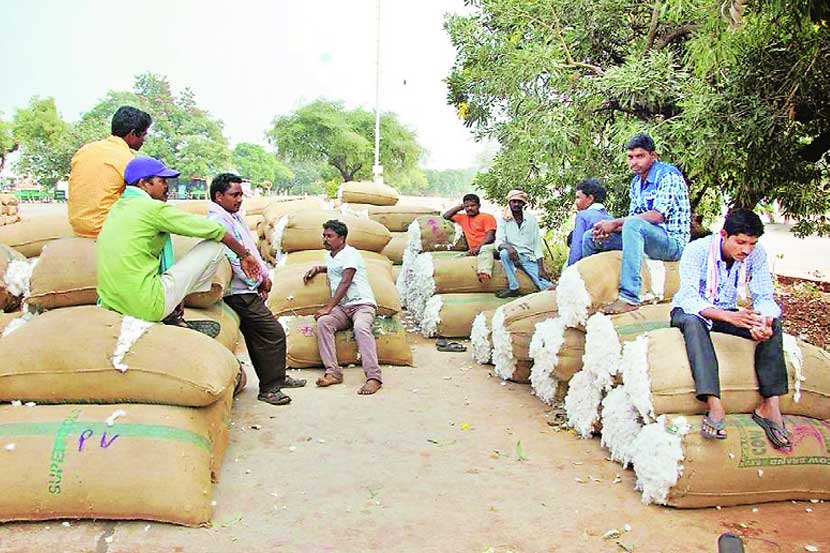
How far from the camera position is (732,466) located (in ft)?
11.9

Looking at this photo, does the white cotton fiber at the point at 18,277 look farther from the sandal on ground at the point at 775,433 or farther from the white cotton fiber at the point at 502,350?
the sandal on ground at the point at 775,433

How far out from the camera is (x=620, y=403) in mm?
4250

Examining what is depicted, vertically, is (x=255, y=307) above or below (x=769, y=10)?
below

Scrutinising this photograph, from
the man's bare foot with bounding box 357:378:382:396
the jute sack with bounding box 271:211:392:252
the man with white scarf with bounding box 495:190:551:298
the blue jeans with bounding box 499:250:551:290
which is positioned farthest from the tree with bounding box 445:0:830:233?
the man's bare foot with bounding box 357:378:382:396

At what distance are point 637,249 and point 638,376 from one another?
1232mm

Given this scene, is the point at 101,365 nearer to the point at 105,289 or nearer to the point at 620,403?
the point at 105,289

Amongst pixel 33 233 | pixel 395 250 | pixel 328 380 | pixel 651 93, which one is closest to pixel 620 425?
pixel 328 380

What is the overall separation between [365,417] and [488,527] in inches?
68.4

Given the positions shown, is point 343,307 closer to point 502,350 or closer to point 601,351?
point 502,350

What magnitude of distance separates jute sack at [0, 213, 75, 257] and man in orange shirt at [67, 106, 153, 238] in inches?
32.5

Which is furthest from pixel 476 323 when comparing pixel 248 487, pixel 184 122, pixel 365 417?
pixel 184 122

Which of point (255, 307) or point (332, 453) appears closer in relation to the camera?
point (332, 453)

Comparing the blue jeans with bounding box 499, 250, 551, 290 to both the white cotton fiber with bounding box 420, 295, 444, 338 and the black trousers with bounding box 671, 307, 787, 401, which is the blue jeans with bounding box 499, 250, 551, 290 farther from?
the black trousers with bounding box 671, 307, 787, 401

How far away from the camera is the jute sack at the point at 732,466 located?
11.8 ft
